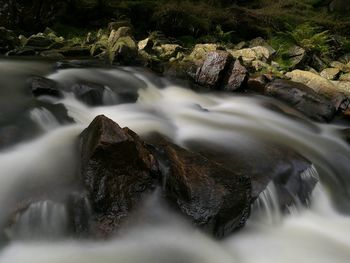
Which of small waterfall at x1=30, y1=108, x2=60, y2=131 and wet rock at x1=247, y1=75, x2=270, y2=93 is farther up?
small waterfall at x1=30, y1=108, x2=60, y2=131

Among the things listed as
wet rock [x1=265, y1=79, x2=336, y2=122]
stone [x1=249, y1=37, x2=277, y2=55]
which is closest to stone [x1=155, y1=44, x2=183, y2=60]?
wet rock [x1=265, y1=79, x2=336, y2=122]

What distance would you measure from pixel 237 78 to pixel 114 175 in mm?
6200

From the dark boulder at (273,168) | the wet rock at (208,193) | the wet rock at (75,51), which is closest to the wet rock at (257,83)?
the dark boulder at (273,168)

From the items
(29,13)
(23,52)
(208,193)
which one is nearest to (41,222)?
(208,193)

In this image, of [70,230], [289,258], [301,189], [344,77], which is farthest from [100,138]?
[344,77]

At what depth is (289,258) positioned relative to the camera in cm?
449

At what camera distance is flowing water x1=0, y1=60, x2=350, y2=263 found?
4121 millimetres

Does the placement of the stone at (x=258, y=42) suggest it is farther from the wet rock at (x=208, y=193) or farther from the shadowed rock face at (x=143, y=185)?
the shadowed rock face at (x=143, y=185)

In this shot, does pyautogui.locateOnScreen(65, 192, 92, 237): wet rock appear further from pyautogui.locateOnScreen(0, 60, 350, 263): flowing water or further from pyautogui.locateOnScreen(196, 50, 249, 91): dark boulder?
pyautogui.locateOnScreen(196, 50, 249, 91): dark boulder

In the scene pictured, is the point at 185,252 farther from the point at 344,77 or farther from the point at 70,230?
the point at 344,77

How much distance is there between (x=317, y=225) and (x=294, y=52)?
892cm

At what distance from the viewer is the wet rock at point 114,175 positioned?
14.0 feet

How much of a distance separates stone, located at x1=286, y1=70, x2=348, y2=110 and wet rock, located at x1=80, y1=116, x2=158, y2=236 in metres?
6.57

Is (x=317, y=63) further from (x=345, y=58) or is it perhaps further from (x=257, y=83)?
(x=257, y=83)
